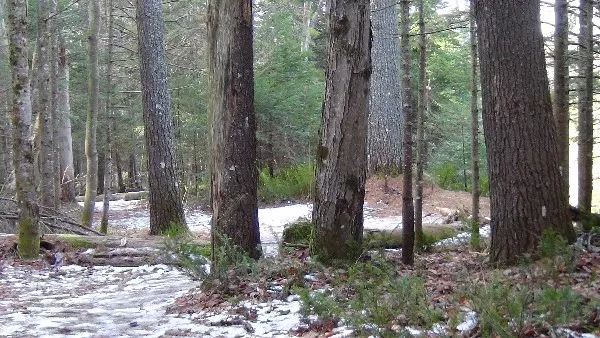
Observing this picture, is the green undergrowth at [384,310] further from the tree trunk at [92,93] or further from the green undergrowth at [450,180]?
the green undergrowth at [450,180]

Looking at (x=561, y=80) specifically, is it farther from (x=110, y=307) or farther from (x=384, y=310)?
(x=110, y=307)

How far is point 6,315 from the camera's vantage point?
593 centimetres

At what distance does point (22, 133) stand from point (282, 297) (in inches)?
219

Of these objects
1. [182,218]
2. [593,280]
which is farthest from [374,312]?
[182,218]

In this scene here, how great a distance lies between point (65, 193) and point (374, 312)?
20252 millimetres

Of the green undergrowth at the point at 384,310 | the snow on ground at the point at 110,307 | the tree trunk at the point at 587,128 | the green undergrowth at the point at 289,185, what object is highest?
the tree trunk at the point at 587,128

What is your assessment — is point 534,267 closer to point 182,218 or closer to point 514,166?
point 514,166

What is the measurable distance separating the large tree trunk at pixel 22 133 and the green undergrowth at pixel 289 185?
8906 millimetres

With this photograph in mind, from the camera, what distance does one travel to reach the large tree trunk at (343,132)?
6410 mm

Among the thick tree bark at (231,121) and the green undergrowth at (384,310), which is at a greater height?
the thick tree bark at (231,121)

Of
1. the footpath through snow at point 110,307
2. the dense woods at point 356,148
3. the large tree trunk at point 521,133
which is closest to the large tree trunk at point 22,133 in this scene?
the dense woods at point 356,148

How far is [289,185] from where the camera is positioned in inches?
699

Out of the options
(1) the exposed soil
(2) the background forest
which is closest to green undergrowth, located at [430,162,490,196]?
(2) the background forest

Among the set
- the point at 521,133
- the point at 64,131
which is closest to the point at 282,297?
the point at 521,133
